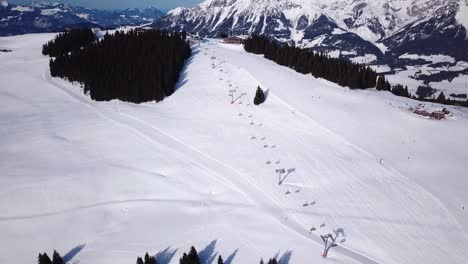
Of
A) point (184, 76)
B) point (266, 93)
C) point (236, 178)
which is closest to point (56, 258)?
point (236, 178)

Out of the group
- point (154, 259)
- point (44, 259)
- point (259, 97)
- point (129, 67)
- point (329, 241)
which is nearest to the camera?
point (44, 259)

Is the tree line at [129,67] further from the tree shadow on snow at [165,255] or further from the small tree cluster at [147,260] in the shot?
the small tree cluster at [147,260]

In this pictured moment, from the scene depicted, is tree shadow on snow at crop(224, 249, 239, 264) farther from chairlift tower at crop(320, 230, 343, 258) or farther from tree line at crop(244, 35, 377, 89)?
tree line at crop(244, 35, 377, 89)

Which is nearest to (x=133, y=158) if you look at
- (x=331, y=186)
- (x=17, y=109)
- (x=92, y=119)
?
(x=92, y=119)

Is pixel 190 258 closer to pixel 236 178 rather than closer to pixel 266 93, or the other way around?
pixel 236 178

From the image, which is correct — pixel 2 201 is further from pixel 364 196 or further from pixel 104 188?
pixel 364 196

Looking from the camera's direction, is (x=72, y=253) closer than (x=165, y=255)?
No
